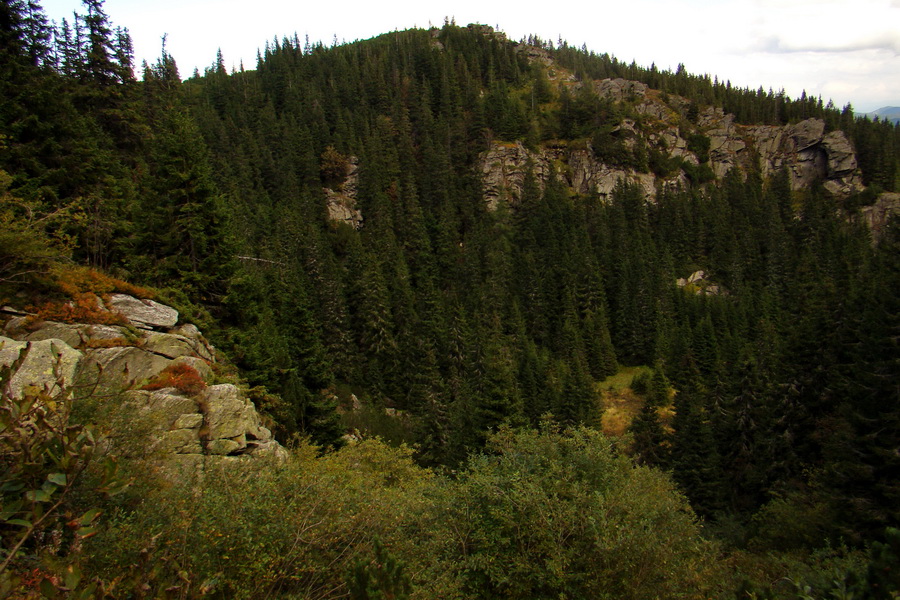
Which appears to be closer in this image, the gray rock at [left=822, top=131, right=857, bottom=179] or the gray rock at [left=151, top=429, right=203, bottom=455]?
the gray rock at [left=151, top=429, right=203, bottom=455]

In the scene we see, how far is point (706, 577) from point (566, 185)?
107839mm

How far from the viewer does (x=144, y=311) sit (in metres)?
16.9

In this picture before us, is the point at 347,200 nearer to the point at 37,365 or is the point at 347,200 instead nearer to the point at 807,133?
the point at 37,365

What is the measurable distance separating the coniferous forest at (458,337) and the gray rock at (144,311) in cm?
197

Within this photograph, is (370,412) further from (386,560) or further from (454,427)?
(386,560)

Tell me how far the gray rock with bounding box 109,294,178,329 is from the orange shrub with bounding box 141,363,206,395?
2.75 m

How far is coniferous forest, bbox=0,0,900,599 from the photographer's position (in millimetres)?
10205

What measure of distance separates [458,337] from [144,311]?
4701 centimetres

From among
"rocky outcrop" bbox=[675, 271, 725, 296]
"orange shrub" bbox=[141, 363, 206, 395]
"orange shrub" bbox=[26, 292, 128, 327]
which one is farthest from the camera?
"rocky outcrop" bbox=[675, 271, 725, 296]

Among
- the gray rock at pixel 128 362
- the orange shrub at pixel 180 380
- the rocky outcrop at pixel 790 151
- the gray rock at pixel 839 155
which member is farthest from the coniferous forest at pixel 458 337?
the gray rock at pixel 839 155

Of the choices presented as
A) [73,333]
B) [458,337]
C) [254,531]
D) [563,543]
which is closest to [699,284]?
[458,337]

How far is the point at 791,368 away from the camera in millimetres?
36812

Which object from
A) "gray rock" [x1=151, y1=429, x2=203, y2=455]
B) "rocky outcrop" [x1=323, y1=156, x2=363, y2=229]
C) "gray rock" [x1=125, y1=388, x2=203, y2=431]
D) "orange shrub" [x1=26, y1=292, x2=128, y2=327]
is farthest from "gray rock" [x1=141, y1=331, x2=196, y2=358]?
"rocky outcrop" [x1=323, y1=156, x2=363, y2=229]

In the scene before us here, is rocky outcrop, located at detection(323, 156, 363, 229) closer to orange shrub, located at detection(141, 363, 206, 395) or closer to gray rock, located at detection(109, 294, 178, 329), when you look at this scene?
gray rock, located at detection(109, 294, 178, 329)
